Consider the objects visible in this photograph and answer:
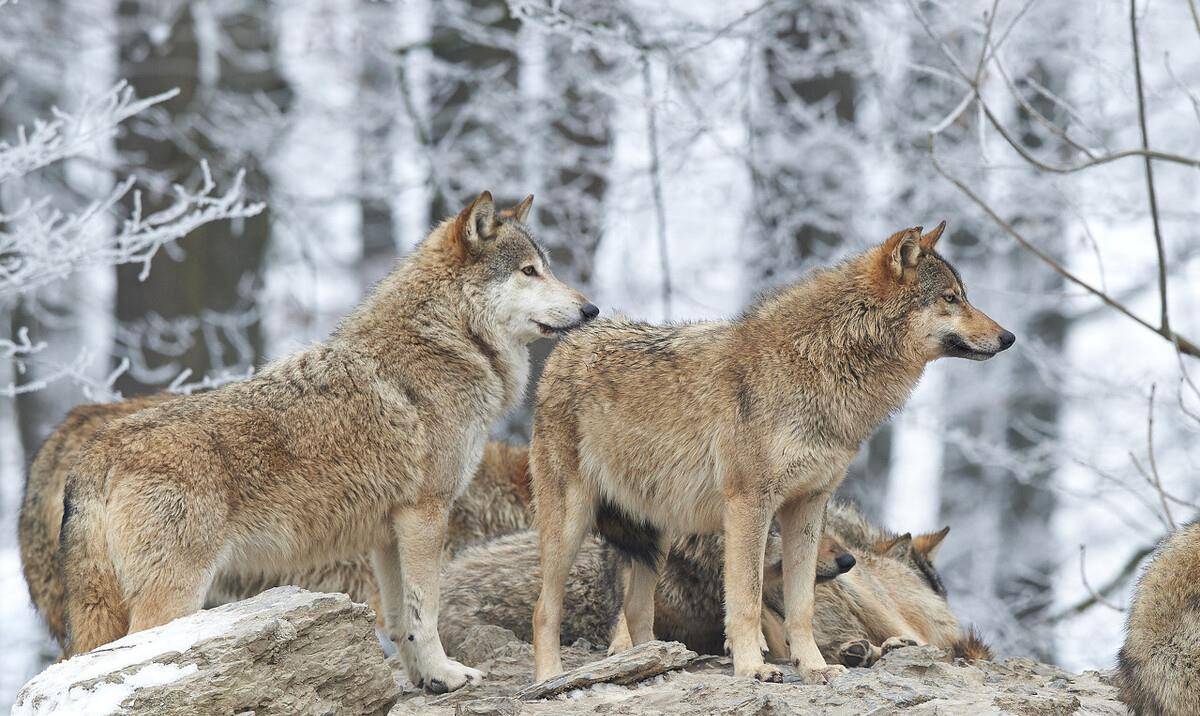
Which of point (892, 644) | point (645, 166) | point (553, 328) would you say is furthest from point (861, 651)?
point (645, 166)

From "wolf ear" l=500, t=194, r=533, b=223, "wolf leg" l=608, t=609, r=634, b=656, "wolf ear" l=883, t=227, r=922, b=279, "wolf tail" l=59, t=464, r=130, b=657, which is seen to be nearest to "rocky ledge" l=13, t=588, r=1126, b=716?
"wolf leg" l=608, t=609, r=634, b=656

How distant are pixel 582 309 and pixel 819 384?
149 cm

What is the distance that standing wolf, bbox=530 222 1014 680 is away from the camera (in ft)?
→ 21.4

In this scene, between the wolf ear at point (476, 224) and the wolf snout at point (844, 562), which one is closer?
the wolf snout at point (844, 562)

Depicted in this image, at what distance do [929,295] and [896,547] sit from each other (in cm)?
225

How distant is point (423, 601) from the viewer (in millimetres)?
7047

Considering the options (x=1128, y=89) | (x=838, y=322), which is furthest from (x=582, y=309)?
(x=1128, y=89)

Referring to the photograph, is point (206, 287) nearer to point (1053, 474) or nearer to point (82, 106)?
point (82, 106)

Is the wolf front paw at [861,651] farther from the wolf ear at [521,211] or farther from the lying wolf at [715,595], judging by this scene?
the wolf ear at [521,211]

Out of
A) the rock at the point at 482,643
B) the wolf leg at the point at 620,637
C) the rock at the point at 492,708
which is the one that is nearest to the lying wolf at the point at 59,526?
the rock at the point at 482,643

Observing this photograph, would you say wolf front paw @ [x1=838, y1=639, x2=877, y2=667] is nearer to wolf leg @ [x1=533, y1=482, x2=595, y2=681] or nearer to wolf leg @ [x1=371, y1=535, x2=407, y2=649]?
wolf leg @ [x1=533, y1=482, x2=595, y2=681]

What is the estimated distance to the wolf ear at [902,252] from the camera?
6.79m

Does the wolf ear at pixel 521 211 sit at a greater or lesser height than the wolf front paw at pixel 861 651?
greater

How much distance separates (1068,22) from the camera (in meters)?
14.3
